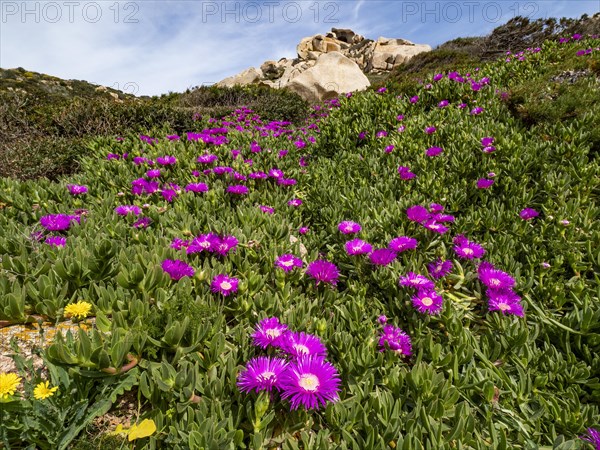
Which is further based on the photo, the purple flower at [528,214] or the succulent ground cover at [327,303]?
the purple flower at [528,214]

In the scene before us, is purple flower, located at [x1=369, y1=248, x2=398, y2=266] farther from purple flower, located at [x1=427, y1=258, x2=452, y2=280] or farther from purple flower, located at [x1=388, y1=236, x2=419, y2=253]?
purple flower, located at [x1=427, y1=258, x2=452, y2=280]

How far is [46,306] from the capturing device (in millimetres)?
1641

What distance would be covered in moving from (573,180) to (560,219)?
75 centimetres

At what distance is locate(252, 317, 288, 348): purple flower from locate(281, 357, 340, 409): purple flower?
6.6 inches

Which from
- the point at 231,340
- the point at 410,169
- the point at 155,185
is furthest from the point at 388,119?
the point at 231,340

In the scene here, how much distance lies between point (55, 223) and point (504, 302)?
294 centimetres

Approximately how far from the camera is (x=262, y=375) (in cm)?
125

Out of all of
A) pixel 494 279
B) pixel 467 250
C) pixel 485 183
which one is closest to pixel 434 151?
pixel 485 183

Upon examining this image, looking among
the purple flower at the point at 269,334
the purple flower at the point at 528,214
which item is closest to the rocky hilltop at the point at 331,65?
the purple flower at the point at 528,214

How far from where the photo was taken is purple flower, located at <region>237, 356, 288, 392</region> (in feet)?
4.00

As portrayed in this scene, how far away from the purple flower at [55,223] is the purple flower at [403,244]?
2.30 m

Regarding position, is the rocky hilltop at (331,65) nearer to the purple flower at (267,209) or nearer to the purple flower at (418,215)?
the purple flower at (267,209)

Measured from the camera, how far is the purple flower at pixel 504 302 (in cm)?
183

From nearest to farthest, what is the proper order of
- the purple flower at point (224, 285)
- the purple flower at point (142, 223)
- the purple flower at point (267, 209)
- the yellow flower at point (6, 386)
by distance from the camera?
1. the yellow flower at point (6, 386)
2. the purple flower at point (224, 285)
3. the purple flower at point (142, 223)
4. the purple flower at point (267, 209)
